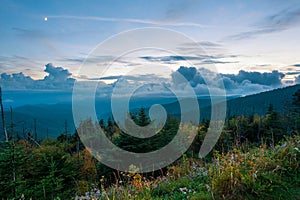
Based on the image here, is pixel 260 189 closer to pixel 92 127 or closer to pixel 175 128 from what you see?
pixel 175 128

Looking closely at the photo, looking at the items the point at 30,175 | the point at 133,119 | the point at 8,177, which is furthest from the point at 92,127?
the point at 8,177

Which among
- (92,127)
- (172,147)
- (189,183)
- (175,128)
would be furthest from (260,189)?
(92,127)

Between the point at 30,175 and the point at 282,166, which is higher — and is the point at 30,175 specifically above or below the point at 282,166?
below

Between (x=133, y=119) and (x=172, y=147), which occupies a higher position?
(x=133, y=119)

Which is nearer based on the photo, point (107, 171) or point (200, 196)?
point (200, 196)

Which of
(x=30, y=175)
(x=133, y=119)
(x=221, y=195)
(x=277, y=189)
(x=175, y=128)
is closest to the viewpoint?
(x=221, y=195)

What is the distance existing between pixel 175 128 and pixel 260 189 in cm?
3953

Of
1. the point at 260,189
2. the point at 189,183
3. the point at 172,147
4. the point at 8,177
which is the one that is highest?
the point at 260,189

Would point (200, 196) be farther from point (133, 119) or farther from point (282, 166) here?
point (133, 119)

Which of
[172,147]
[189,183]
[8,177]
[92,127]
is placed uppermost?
[189,183]

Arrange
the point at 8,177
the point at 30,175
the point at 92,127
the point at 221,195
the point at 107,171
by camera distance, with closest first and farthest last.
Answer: the point at 221,195, the point at 8,177, the point at 30,175, the point at 107,171, the point at 92,127

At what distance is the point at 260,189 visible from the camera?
399 cm

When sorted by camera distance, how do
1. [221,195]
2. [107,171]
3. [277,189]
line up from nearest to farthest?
1. [221,195]
2. [277,189]
3. [107,171]

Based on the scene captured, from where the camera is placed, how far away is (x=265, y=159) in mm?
4961
